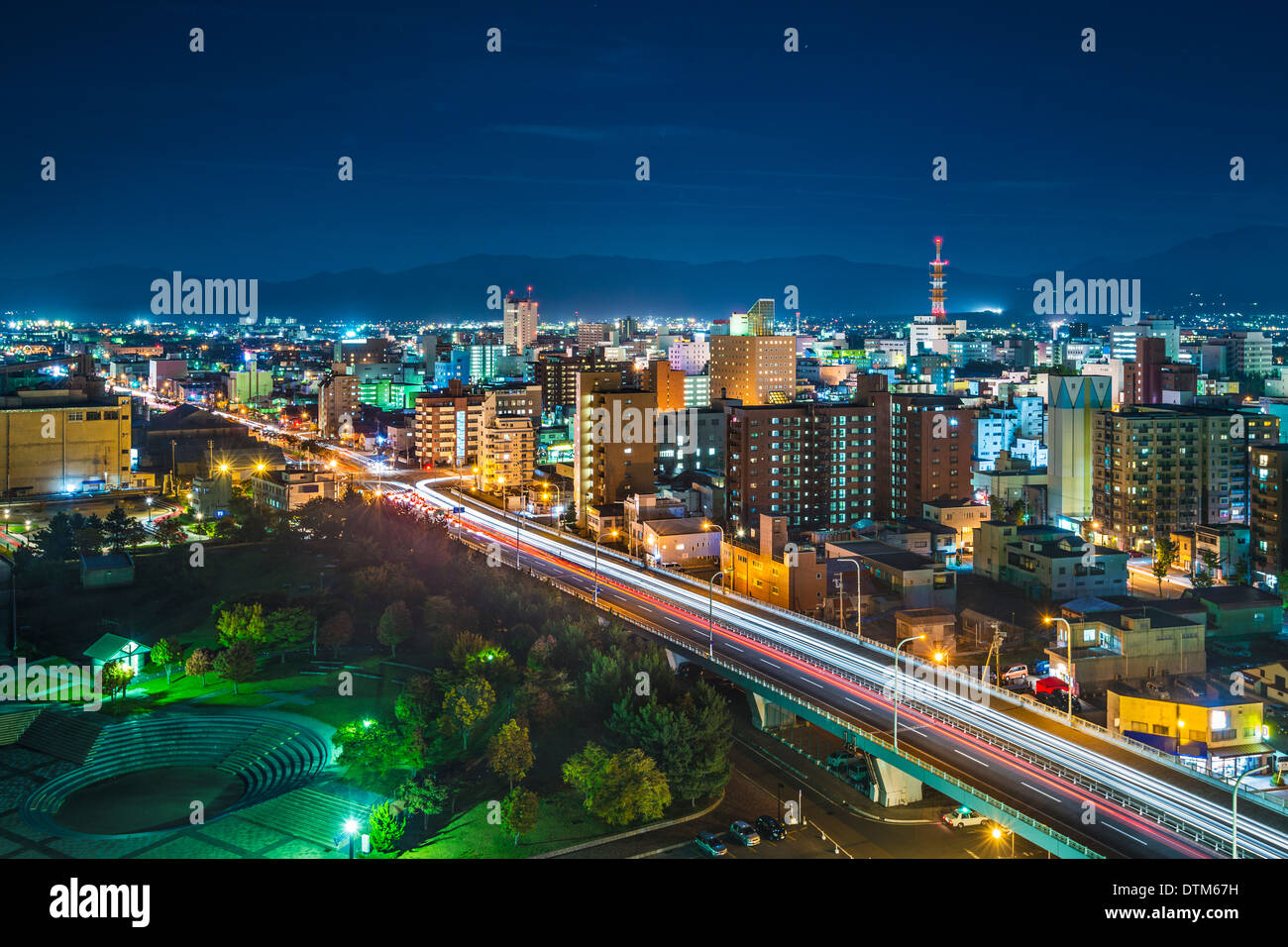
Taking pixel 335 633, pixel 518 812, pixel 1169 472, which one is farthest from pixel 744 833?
pixel 1169 472

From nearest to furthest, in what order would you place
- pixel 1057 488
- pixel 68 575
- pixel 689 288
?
pixel 68 575 → pixel 1057 488 → pixel 689 288

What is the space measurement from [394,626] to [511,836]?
5140mm

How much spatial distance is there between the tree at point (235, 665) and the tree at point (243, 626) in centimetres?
→ 32

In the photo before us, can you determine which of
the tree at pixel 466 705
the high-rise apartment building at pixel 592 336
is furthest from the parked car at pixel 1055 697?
the high-rise apartment building at pixel 592 336

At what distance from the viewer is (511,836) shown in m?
9.25

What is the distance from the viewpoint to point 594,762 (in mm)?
9758

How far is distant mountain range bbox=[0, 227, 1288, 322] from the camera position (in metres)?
111

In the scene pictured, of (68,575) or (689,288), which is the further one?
(689,288)

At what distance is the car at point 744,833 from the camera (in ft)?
30.9

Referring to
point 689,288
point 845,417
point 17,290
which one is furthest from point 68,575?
point 689,288

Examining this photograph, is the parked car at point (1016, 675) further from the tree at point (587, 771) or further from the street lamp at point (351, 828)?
the street lamp at point (351, 828)
